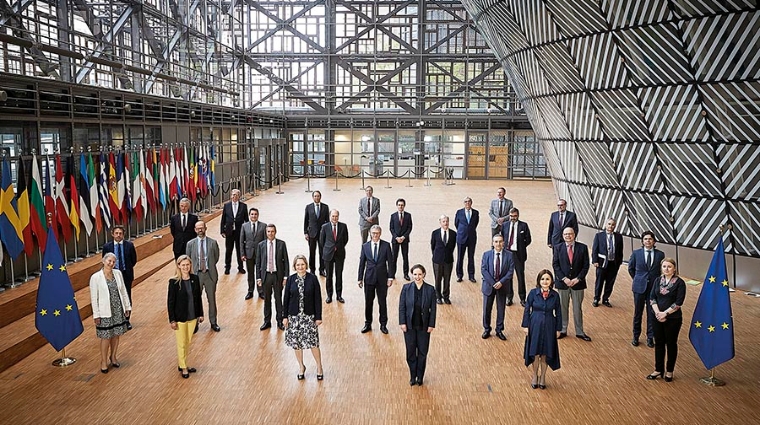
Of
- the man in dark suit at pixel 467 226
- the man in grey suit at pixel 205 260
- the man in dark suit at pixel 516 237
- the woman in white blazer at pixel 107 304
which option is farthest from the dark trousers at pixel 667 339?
the woman in white blazer at pixel 107 304


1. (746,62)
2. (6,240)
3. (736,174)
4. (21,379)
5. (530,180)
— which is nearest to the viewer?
(21,379)

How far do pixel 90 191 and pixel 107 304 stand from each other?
6.37m

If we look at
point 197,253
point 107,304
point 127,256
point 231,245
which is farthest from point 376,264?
point 231,245

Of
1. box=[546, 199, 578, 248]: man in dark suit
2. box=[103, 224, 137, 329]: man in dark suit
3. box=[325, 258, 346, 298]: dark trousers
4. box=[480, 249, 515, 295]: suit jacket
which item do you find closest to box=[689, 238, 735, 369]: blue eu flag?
box=[480, 249, 515, 295]: suit jacket

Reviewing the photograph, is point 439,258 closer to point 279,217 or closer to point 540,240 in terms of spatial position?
point 540,240

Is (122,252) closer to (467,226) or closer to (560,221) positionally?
(467,226)

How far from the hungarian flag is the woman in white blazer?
4.04 meters

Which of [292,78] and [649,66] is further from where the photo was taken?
[292,78]

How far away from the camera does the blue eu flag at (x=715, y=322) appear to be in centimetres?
858

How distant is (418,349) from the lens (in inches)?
328

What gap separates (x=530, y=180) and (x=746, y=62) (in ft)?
92.6

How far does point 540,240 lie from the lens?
63.3 ft

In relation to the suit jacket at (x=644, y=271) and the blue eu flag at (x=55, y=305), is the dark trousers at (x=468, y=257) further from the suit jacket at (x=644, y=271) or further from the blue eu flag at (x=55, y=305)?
the blue eu flag at (x=55, y=305)

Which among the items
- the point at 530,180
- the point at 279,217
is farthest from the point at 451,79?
the point at 279,217
